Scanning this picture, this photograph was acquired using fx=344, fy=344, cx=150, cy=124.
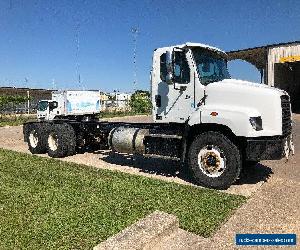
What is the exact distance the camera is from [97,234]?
186 inches

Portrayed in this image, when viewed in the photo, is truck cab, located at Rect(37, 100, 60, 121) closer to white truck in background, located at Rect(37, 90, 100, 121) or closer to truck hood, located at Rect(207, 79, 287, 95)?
white truck in background, located at Rect(37, 90, 100, 121)

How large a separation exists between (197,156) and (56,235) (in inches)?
149

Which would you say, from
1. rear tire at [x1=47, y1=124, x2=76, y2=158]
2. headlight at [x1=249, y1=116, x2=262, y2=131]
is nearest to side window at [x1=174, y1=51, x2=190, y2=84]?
headlight at [x1=249, y1=116, x2=262, y2=131]

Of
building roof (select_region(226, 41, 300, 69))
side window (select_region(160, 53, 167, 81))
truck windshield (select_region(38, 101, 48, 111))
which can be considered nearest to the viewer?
side window (select_region(160, 53, 167, 81))

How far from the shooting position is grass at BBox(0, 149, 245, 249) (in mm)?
4703

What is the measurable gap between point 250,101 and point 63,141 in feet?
20.8

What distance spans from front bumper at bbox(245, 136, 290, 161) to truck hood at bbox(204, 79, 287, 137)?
0.24 meters

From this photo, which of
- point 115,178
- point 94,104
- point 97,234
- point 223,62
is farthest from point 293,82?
point 97,234

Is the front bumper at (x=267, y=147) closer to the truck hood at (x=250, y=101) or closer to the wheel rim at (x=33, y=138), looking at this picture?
the truck hood at (x=250, y=101)

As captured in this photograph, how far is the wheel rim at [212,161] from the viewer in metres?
7.34

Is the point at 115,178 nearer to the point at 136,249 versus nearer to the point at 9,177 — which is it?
the point at 9,177

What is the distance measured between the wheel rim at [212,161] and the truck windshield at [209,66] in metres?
1.56

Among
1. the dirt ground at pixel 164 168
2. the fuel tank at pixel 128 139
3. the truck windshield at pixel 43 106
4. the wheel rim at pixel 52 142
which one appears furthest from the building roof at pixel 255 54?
the fuel tank at pixel 128 139

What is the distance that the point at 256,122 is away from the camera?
6.86m
